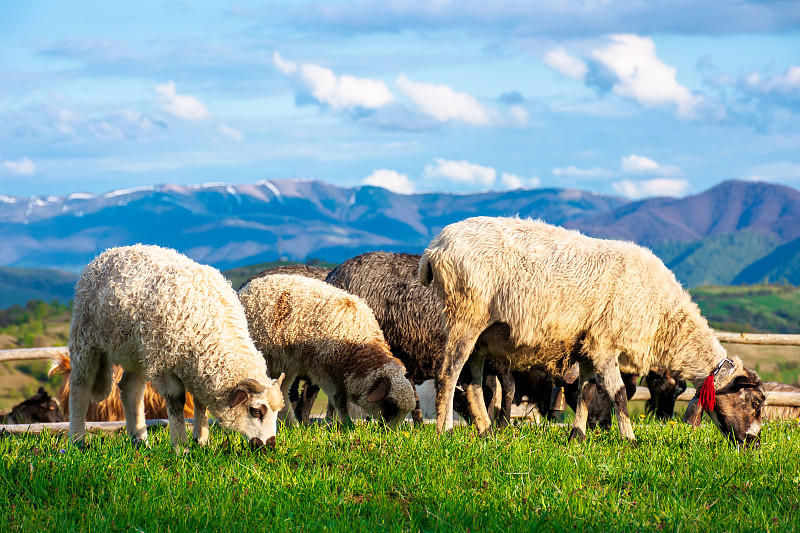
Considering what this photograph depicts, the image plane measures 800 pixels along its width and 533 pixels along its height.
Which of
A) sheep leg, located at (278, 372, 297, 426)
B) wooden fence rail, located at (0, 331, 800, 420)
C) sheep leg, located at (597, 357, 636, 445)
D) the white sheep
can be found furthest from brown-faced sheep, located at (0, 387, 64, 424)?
sheep leg, located at (597, 357, 636, 445)

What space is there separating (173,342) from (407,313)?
12.6ft

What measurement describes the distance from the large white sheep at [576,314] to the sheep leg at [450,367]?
0.4 inches

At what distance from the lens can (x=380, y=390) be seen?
829 cm

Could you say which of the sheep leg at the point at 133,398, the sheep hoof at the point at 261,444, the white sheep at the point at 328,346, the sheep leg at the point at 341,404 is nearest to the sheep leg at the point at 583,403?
the white sheep at the point at 328,346

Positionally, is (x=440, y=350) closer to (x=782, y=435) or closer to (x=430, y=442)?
(x=430, y=442)

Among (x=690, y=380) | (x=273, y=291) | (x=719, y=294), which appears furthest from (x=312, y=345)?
(x=719, y=294)

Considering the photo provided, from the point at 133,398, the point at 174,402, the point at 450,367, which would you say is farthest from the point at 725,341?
the point at 133,398

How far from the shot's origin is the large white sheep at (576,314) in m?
7.61

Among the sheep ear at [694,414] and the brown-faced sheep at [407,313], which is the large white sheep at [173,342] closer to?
the brown-faced sheep at [407,313]

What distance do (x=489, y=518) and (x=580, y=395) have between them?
11.3ft

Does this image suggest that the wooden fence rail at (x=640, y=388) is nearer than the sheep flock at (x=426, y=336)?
No

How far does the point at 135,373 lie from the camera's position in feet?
24.5

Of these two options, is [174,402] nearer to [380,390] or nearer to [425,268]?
[380,390]

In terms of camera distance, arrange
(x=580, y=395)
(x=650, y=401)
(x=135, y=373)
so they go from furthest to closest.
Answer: (x=650, y=401) → (x=580, y=395) → (x=135, y=373)
